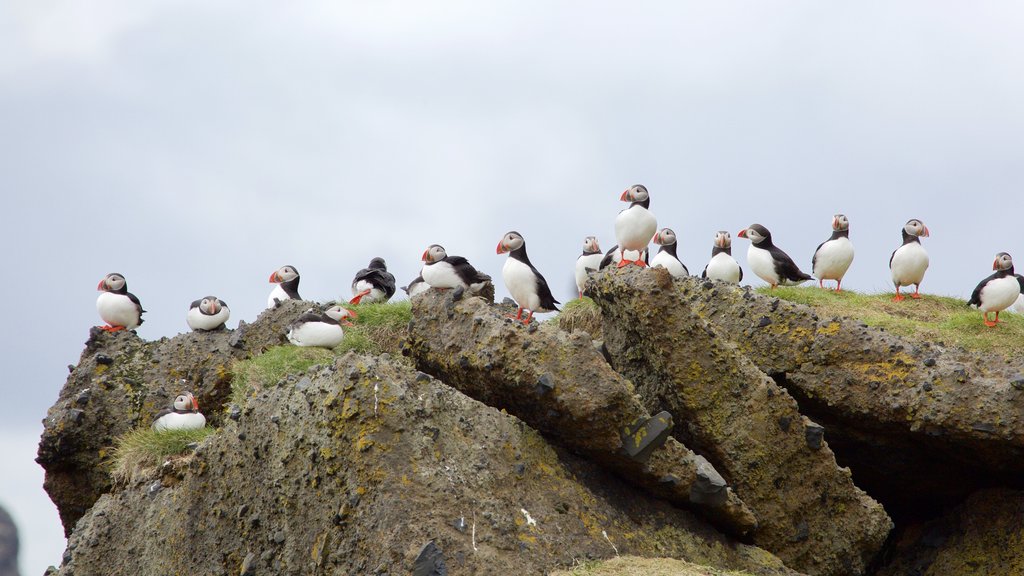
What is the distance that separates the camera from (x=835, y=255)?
57.9 feet

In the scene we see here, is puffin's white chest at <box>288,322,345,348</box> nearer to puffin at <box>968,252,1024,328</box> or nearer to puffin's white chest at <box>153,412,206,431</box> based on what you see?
puffin's white chest at <box>153,412,206,431</box>

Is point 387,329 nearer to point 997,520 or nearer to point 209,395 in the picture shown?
point 209,395

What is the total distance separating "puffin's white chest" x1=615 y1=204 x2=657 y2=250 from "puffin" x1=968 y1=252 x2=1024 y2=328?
5064mm

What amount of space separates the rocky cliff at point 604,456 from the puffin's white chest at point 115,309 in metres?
4.43

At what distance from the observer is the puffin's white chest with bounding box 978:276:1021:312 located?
1496 cm

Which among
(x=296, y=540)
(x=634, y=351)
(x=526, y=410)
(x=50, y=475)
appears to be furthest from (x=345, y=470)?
(x=50, y=475)

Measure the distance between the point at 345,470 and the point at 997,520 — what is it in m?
6.12

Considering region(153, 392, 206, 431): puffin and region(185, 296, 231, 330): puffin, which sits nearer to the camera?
region(153, 392, 206, 431): puffin

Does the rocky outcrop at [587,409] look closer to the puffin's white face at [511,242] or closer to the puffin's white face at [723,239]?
the puffin's white face at [511,242]

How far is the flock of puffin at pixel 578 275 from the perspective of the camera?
458 inches

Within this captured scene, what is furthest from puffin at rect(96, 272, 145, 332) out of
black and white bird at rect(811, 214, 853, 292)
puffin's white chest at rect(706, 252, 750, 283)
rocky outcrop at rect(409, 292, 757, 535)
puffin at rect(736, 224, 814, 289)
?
black and white bird at rect(811, 214, 853, 292)

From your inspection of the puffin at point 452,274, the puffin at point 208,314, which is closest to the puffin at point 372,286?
the puffin at point 208,314

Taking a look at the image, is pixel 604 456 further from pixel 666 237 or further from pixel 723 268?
pixel 666 237

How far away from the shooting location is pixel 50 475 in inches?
512
